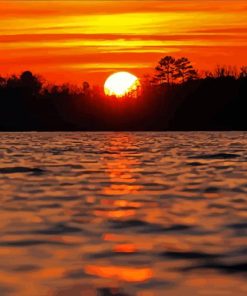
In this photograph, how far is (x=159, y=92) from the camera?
142500mm

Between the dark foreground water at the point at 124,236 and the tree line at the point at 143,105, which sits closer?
the dark foreground water at the point at 124,236

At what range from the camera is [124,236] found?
1445 cm

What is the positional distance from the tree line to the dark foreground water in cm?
10339

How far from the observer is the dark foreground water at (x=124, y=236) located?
1080 cm

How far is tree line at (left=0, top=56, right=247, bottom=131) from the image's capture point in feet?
429

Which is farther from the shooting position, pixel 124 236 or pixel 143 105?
pixel 143 105

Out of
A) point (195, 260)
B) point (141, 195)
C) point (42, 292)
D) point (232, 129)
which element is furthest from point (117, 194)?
point (232, 129)

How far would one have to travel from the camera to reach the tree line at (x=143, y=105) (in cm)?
13088

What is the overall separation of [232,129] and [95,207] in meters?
108

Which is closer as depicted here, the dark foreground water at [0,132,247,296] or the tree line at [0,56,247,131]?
the dark foreground water at [0,132,247,296]

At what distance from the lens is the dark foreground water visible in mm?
10805

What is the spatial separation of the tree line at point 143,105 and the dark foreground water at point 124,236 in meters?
103

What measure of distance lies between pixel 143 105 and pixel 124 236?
416ft

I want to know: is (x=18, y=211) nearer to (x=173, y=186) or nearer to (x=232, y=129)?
(x=173, y=186)
